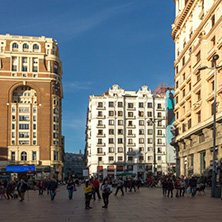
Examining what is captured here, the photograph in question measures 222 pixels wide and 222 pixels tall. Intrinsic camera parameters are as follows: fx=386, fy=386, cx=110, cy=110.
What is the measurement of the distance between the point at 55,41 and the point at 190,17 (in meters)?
62.4

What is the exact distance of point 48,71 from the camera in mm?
105875

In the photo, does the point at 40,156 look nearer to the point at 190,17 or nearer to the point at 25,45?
the point at 25,45

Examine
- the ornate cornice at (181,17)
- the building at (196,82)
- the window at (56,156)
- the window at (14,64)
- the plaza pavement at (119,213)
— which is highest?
the window at (14,64)

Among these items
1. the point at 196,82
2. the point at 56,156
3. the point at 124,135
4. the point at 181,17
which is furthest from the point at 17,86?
the point at 196,82

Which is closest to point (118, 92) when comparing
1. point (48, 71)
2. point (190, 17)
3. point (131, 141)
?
point (131, 141)

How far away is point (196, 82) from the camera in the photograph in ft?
161

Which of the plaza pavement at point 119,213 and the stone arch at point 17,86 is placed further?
the stone arch at point 17,86

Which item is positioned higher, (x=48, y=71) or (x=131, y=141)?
(x=48, y=71)

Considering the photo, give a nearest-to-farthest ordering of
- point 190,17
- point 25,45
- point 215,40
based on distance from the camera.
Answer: point 215,40, point 190,17, point 25,45

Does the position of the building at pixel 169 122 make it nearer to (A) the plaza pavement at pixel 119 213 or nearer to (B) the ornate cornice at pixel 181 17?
(B) the ornate cornice at pixel 181 17

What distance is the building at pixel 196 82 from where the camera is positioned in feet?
141

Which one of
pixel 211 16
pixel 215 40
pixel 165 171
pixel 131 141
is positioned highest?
pixel 211 16

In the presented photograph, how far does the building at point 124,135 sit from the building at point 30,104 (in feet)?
38.3

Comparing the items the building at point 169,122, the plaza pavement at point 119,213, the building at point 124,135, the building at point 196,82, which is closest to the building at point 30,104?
the building at point 124,135
